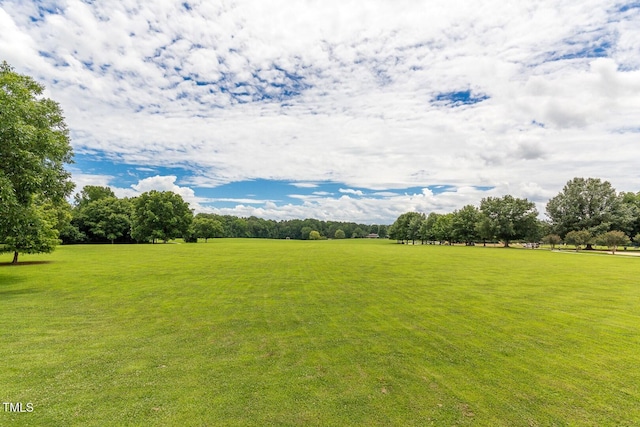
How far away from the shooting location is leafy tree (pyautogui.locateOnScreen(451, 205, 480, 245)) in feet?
320

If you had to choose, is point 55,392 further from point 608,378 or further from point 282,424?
point 608,378

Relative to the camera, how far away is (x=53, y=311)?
11664 mm

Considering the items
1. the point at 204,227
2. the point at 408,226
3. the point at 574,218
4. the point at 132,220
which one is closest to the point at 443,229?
the point at 408,226

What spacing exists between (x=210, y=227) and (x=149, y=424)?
107650mm

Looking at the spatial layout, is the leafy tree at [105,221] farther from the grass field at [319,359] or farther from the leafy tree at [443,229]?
the leafy tree at [443,229]

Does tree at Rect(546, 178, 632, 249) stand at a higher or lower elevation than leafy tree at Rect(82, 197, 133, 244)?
higher

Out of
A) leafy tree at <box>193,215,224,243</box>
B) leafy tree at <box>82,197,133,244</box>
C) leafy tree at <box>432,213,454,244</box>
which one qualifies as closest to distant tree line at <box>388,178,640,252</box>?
leafy tree at <box>432,213,454,244</box>

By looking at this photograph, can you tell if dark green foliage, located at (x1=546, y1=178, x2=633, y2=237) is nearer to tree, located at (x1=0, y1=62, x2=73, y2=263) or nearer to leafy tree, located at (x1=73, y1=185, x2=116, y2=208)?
tree, located at (x1=0, y1=62, x2=73, y2=263)

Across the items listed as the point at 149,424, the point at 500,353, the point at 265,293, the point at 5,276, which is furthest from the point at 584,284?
the point at 5,276

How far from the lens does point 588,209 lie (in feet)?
230

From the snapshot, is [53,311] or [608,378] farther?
[53,311]

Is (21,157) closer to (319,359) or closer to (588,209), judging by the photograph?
(319,359)

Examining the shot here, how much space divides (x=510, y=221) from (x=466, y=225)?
1784cm

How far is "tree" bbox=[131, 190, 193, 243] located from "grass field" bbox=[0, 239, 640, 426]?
64.5 meters
